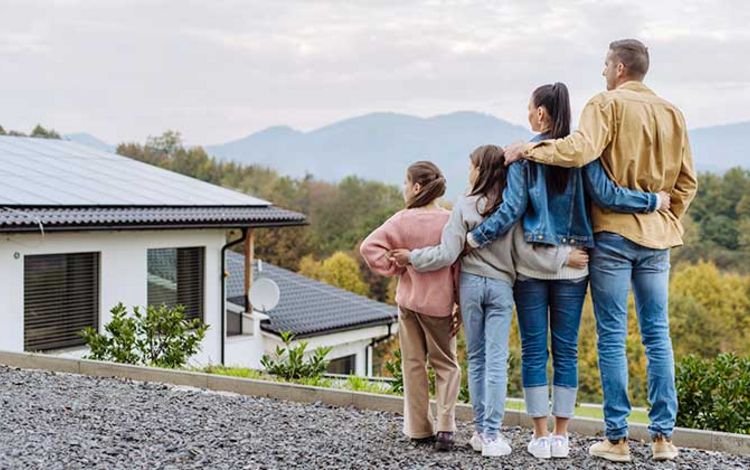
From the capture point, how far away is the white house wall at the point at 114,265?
39.9 ft

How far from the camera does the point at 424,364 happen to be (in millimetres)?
4969

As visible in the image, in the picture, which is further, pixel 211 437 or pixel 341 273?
pixel 341 273

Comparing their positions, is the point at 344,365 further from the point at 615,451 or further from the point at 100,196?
the point at 615,451

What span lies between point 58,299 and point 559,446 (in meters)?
9.84

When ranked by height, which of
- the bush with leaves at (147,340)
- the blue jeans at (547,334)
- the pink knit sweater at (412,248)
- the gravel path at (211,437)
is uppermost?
the pink knit sweater at (412,248)

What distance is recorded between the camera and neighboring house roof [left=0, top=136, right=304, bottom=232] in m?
12.6

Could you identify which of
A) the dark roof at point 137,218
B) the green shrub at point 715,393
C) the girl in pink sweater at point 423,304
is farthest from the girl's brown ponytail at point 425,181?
the dark roof at point 137,218

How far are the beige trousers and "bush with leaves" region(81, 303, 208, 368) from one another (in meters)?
4.28

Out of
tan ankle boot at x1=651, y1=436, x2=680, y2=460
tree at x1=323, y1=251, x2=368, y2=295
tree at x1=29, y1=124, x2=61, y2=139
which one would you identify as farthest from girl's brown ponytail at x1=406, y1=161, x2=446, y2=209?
tree at x1=29, y1=124, x2=61, y2=139

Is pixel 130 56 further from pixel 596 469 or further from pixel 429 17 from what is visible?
pixel 596 469

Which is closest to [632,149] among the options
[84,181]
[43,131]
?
[84,181]

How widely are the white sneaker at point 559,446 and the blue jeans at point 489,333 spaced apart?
0.30m

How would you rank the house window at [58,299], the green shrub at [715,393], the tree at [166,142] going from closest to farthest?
the green shrub at [715,393] → the house window at [58,299] → the tree at [166,142]

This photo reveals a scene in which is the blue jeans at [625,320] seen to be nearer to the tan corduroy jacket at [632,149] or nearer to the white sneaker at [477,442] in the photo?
the tan corduroy jacket at [632,149]
